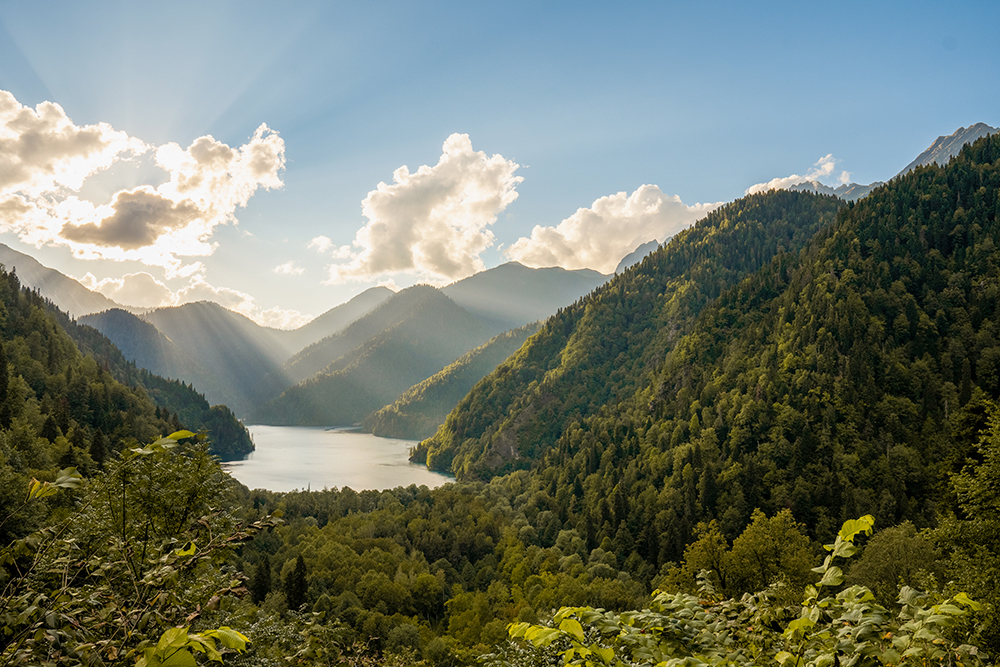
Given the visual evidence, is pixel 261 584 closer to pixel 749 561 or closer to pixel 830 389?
pixel 749 561

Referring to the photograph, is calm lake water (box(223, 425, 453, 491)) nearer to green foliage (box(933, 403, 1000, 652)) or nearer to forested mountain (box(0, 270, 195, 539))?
forested mountain (box(0, 270, 195, 539))

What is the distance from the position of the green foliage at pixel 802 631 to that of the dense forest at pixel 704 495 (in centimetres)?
4

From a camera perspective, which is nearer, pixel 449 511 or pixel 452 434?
pixel 449 511

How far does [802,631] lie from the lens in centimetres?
357

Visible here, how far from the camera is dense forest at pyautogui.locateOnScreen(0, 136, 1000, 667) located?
5.43 meters

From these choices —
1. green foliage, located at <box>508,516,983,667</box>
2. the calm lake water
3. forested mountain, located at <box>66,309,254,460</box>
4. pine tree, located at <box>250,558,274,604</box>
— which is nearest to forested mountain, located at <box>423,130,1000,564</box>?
pine tree, located at <box>250,558,274,604</box>

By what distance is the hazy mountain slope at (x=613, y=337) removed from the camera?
14625cm

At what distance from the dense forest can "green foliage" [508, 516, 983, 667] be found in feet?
0.12

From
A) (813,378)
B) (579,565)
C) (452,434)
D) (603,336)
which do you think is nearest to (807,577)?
(579,565)

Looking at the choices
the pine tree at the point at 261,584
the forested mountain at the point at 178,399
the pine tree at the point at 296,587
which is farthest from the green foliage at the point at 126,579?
the forested mountain at the point at 178,399

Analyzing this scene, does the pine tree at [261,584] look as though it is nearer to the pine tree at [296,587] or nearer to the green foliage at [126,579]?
the pine tree at [296,587]

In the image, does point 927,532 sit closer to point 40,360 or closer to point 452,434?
point 40,360

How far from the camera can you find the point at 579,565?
195ft

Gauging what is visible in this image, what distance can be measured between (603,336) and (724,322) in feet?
181
